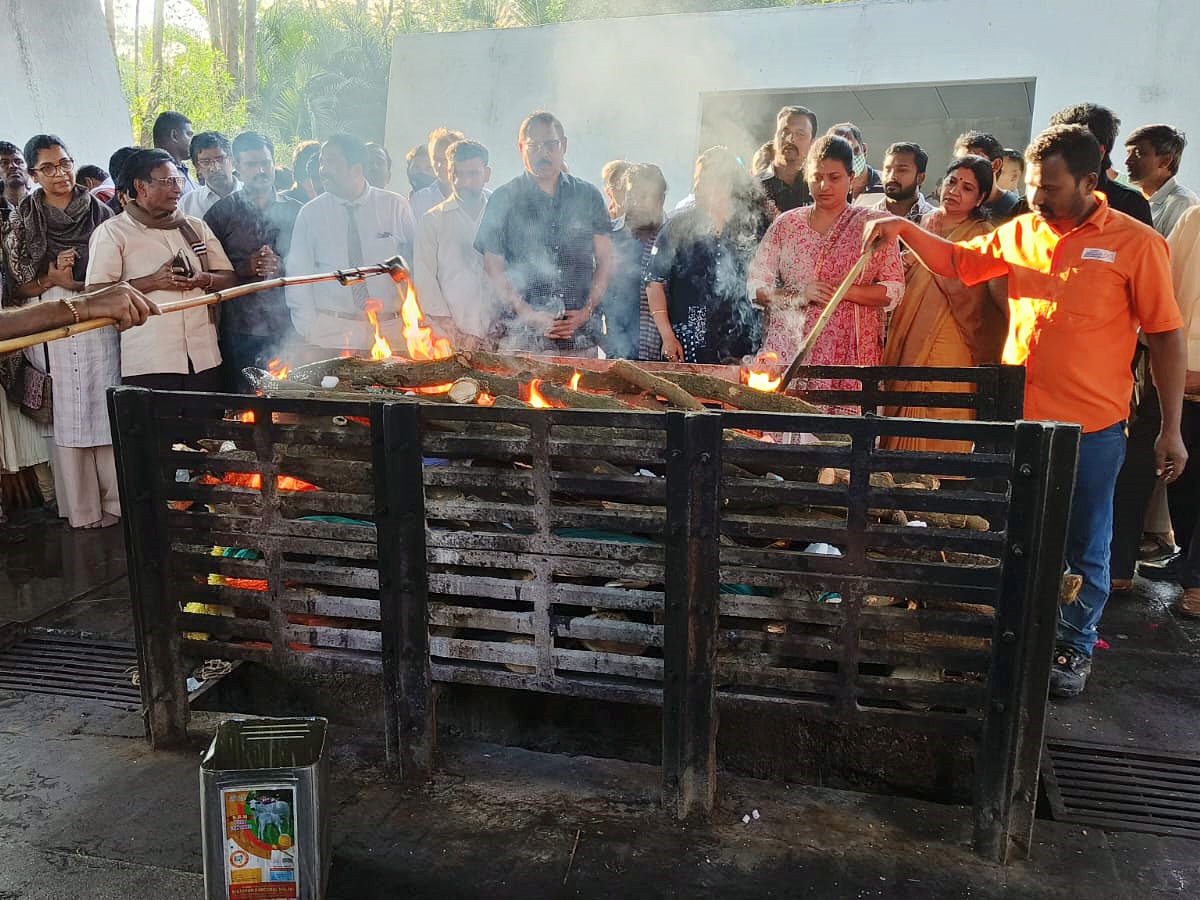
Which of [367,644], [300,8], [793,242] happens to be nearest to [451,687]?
[367,644]

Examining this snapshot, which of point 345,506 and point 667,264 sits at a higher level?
point 667,264

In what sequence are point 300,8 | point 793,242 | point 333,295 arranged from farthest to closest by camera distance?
point 300,8 → point 333,295 → point 793,242

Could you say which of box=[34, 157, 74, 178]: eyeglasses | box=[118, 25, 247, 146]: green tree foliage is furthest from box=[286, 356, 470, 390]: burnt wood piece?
box=[118, 25, 247, 146]: green tree foliage

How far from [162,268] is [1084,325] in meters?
4.70

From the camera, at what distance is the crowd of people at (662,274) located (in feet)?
11.9

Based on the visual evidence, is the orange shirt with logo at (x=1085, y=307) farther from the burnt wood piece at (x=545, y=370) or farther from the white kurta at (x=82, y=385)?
the white kurta at (x=82, y=385)

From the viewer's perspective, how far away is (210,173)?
6414 mm

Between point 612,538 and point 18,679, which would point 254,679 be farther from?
point 612,538

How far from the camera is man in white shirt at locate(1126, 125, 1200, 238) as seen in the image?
16.1 ft

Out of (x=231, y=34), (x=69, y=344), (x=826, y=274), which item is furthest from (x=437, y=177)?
(x=231, y=34)

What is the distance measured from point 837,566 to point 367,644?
148 cm

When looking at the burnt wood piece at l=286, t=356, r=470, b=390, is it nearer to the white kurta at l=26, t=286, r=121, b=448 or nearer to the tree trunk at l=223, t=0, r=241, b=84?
the white kurta at l=26, t=286, r=121, b=448

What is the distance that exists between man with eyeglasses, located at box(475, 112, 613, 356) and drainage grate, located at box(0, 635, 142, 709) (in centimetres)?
297

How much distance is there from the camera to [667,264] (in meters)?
5.70
